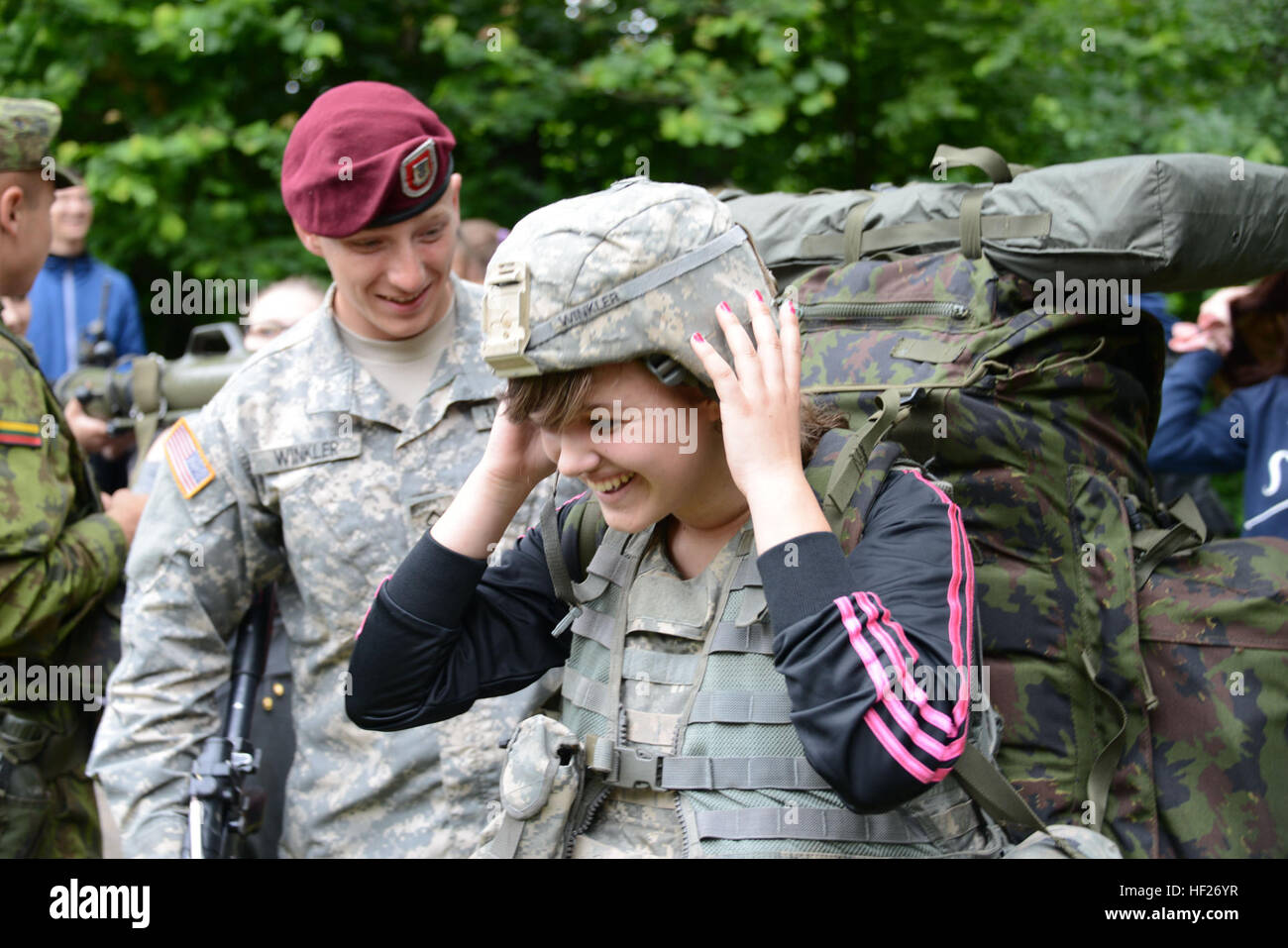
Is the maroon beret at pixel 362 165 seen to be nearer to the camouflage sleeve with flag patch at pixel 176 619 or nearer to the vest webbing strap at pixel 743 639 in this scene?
the camouflage sleeve with flag patch at pixel 176 619

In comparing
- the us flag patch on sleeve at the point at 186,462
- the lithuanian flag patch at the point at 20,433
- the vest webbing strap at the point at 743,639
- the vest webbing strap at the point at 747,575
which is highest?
the lithuanian flag patch at the point at 20,433

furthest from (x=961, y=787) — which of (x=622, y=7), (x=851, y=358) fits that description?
(x=622, y=7)

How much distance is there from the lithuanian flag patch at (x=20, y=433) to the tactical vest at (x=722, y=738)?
1.77m

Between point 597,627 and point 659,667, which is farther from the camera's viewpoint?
point 597,627

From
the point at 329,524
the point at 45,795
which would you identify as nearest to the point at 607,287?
the point at 329,524

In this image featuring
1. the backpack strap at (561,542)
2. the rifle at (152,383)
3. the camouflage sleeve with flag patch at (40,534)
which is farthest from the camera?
the rifle at (152,383)

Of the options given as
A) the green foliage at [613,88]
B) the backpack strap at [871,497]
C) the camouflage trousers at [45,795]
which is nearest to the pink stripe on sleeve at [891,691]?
the backpack strap at [871,497]

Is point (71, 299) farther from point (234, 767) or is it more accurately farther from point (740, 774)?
point (740, 774)

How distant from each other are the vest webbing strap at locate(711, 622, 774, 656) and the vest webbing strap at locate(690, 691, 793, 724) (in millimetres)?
64

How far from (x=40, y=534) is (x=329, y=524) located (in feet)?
2.58

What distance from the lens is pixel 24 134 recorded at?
11.0 ft

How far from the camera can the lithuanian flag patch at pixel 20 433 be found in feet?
10.2

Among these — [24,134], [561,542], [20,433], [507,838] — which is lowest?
[507,838]
